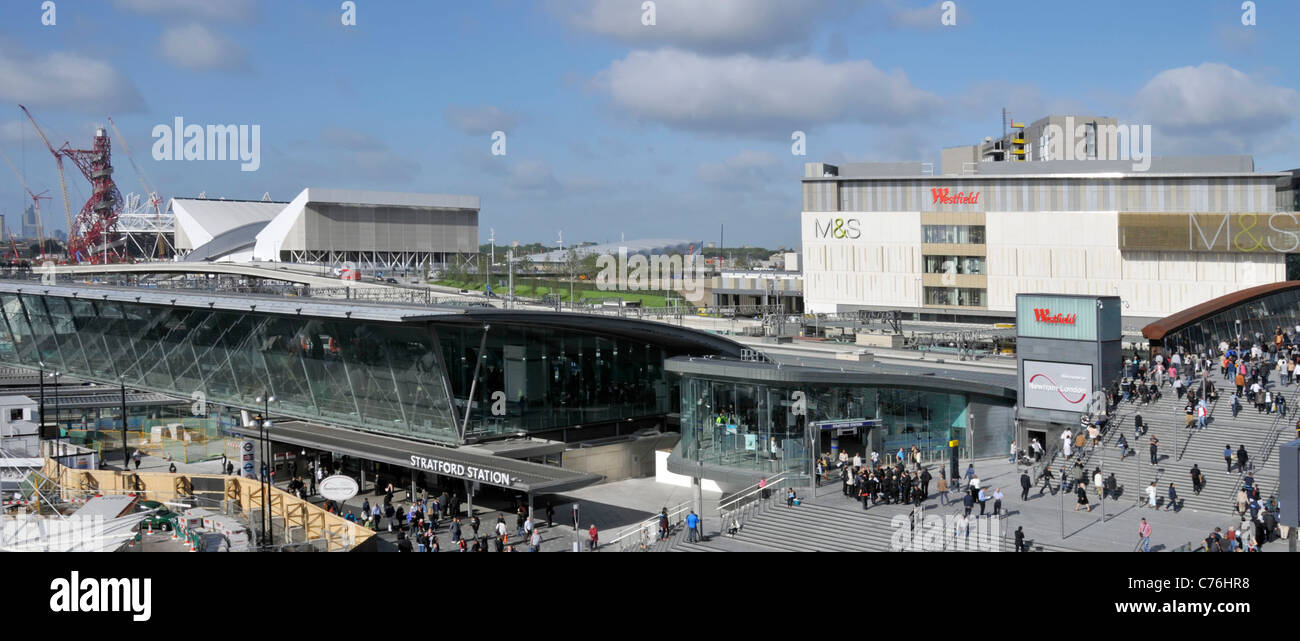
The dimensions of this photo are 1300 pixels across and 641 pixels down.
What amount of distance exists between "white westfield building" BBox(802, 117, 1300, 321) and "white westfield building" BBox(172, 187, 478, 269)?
52386 mm

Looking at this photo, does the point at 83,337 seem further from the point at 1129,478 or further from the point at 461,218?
the point at 461,218

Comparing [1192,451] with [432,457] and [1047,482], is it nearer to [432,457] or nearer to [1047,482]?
[1047,482]

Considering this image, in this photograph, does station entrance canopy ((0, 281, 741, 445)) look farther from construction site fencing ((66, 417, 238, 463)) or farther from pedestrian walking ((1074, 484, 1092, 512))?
pedestrian walking ((1074, 484, 1092, 512))

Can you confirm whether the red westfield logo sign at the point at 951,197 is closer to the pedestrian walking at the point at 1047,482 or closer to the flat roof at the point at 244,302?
the pedestrian walking at the point at 1047,482

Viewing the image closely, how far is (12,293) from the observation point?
5491 centimetres

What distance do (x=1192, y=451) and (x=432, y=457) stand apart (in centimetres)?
2044

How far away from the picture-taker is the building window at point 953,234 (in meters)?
69.8

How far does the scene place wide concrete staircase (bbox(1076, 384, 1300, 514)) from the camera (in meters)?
26.5

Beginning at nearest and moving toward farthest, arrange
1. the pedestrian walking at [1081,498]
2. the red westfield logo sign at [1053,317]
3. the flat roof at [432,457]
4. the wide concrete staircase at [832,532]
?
1. the wide concrete staircase at [832,532]
2. the pedestrian walking at [1081,498]
3. the flat roof at [432,457]
4. the red westfield logo sign at [1053,317]

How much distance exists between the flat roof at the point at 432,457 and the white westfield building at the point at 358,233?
71368 mm

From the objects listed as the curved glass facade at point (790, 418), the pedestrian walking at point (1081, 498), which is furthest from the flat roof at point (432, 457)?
the pedestrian walking at point (1081, 498)

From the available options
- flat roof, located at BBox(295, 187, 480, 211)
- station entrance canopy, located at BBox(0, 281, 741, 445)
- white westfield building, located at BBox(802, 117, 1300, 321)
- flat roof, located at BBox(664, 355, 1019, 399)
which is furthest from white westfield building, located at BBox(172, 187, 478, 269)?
flat roof, located at BBox(664, 355, 1019, 399)
